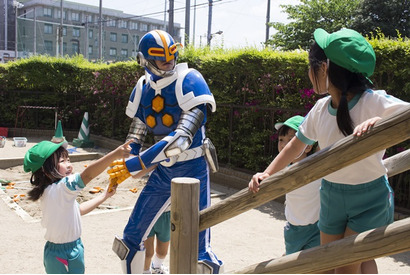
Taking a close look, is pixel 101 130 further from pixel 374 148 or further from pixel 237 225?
pixel 374 148

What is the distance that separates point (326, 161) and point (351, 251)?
0.33 m

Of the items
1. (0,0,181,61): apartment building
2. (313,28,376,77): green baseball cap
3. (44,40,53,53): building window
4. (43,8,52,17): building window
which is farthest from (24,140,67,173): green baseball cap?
(43,8,52,17): building window

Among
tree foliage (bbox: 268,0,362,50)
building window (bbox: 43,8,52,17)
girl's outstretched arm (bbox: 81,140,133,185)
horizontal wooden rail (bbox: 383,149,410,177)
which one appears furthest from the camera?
building window (bbox: 43,8,52,17)

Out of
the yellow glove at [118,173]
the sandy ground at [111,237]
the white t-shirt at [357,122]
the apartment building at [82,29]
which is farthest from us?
the apartment building at [82,29]

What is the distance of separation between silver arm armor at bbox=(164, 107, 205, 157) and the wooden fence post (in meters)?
0.89

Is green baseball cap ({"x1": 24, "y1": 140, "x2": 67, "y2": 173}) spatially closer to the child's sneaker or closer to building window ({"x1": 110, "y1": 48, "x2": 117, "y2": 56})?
the child's sneaker

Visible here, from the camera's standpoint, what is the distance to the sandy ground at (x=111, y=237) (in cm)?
394

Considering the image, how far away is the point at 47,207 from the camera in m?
2.57

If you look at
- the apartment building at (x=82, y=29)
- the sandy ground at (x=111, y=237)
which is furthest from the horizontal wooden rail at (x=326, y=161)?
the apartment building at (x=82, y=29)

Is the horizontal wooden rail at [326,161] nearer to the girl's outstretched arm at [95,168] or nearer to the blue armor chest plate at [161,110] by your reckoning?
the girl's outstretched arm at [95,168]

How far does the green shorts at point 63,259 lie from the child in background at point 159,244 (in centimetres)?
81

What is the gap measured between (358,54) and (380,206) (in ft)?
2.24

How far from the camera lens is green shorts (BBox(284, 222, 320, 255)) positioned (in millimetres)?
2668

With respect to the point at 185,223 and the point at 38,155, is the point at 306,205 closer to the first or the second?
the point at 185,223
